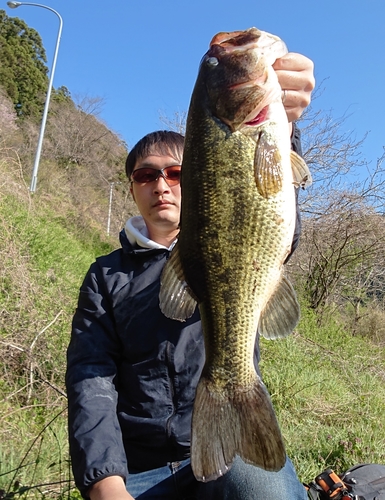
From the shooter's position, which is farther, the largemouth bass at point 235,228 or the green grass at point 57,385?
the green grass at point 57,385

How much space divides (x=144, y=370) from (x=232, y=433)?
0.61m

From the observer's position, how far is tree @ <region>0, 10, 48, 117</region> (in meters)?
29.8

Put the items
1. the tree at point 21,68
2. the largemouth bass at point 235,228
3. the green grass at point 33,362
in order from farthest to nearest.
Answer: the tree at point 21,68, the green grass at point 33,362, the largemouth bass at point 235,228

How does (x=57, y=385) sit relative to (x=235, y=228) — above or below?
below

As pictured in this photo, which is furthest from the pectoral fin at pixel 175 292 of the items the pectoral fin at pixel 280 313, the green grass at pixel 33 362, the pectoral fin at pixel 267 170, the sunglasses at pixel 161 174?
the green grass at pixel 33 362

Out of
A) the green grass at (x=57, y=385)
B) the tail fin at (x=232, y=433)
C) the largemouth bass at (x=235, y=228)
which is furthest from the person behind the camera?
the green grass at (x=57, y=385)

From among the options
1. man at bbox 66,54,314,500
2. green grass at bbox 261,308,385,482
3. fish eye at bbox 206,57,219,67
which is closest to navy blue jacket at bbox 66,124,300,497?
man at bbox 66,54,314,500

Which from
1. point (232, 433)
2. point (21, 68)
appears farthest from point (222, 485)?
point (21, 68)

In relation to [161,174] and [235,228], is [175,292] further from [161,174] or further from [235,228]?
[161,174]

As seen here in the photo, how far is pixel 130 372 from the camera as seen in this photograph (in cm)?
204

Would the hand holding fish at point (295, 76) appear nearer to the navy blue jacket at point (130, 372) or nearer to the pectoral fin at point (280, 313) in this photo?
the navy blue jacket at point (130, 372)

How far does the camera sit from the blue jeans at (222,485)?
170cm

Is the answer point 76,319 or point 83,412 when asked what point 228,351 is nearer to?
point 83,412

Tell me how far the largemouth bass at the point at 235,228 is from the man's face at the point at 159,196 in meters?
0.53
